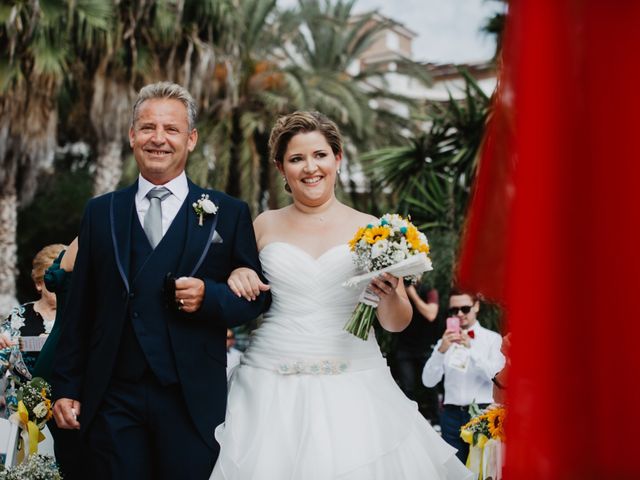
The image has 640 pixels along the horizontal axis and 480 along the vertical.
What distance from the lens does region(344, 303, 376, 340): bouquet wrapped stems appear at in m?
3.61

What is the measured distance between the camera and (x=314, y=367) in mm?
3680

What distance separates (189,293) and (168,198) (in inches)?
21.4

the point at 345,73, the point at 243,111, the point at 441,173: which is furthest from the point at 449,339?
the point at 345,73

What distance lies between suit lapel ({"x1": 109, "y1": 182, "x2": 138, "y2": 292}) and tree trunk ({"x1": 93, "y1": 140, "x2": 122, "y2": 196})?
1378 cm

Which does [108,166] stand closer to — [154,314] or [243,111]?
[243,111]

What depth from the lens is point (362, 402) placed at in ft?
11.8

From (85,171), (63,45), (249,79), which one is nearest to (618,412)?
(63,45)

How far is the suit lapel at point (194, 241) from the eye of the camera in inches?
134

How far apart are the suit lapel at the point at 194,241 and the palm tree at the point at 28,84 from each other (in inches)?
427

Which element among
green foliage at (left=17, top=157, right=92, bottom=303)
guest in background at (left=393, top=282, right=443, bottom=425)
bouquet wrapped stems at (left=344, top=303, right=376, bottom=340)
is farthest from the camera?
green foliage at (left=17, top=157, right=92, bottom=303)

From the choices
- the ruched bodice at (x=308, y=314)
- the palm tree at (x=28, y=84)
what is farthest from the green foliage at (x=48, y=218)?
the ruched bodice at (x=308, y=314)

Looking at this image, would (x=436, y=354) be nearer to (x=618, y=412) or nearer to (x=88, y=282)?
(x=88, y=282)

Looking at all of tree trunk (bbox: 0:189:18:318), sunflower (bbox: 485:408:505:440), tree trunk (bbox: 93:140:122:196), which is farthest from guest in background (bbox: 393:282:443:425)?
tree trunk (bbox: 0:189:18:318)

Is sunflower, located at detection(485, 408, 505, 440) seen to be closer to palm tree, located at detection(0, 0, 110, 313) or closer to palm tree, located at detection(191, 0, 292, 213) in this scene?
palm tree, located at detection(0, 0, 110, 313)
